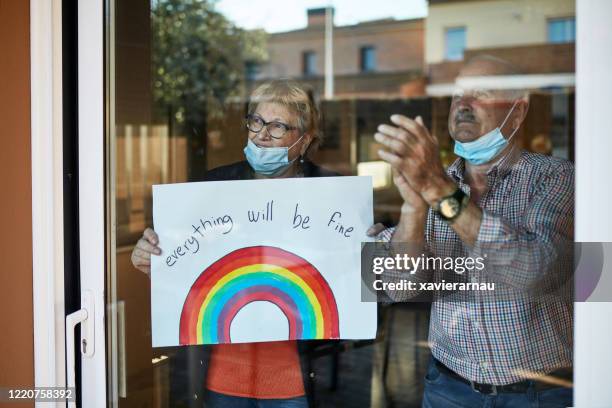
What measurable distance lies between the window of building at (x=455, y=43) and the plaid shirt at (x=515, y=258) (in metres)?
9.30

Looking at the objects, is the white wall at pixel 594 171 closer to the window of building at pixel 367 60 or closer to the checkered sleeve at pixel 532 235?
the checkered sleeve at pixel 532 235

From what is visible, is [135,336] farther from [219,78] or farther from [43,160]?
[219,78]

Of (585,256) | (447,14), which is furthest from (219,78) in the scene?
(585,256)

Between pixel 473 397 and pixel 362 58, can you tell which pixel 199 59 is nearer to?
pixel 362 58

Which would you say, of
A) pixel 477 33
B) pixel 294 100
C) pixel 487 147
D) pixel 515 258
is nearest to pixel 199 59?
pixel 477 33

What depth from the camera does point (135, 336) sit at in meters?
1.81

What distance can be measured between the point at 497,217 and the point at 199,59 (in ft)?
25.1

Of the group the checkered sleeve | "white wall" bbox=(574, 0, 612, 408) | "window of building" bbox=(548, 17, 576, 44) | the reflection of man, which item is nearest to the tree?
"window of building" bbox=(548, 17, 576, 44)

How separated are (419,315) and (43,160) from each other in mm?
1212

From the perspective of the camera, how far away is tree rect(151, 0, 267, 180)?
6.64 m

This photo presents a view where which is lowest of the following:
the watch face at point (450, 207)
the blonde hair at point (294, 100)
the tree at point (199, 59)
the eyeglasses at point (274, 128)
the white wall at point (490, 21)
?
the watch face at point (450, 207)

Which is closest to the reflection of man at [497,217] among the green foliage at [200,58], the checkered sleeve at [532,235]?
the checkered sleeve at [532,235]

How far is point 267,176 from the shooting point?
1719mm

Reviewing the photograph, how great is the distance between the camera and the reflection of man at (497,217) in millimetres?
1469
